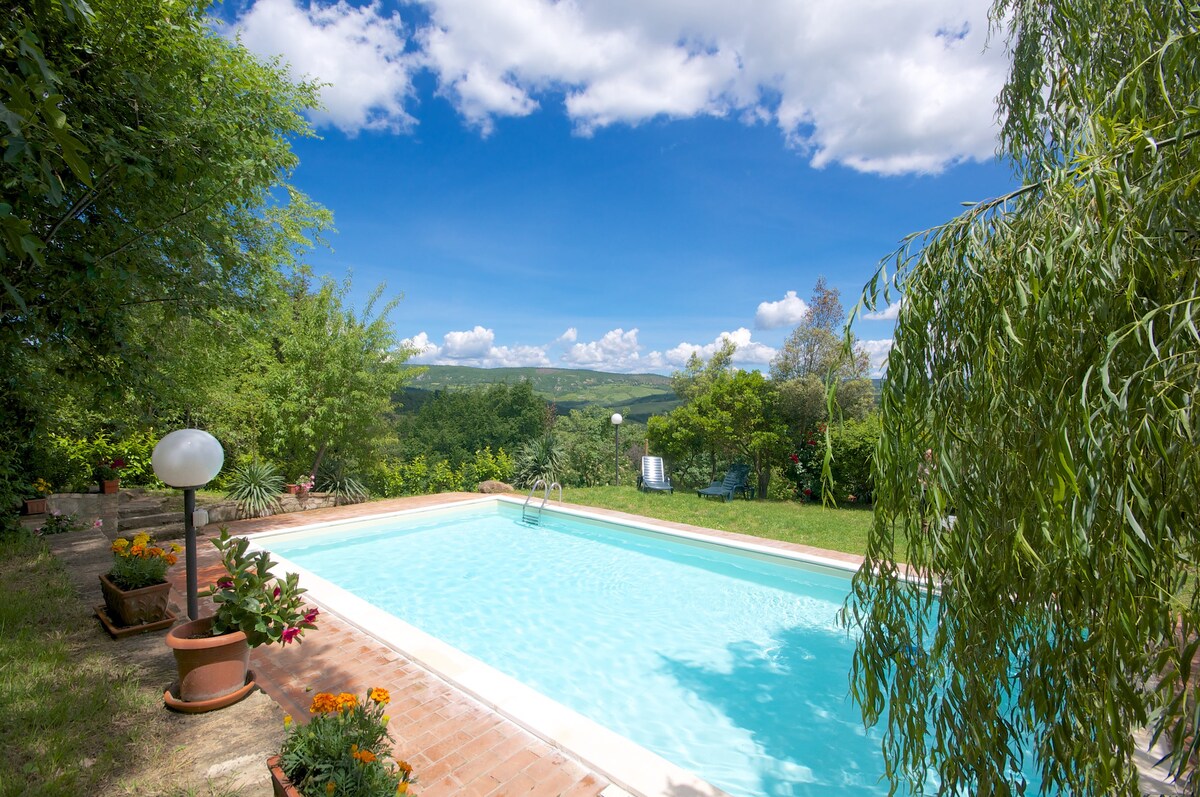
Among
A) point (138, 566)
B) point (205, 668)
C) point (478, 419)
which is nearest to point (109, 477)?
point (138, 566)

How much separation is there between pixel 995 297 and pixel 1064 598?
93 centimetres

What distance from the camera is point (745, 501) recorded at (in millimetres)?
12859

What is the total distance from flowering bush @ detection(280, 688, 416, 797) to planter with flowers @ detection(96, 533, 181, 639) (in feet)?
9.95

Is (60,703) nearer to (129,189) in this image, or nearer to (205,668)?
(205,668)

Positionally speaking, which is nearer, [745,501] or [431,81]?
[431,81]

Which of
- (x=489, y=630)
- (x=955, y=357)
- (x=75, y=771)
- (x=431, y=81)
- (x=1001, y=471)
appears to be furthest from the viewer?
(x=431, y=81)

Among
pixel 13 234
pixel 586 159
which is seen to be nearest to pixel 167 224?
pixel 13 234

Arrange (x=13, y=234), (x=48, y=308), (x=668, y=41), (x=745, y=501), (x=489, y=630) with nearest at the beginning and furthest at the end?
(x=13, y=234)
(x=48, y=308)
(x=489, y=630)
(x=668, y=41)
(x=745, y=501)

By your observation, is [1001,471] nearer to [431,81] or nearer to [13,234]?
[13,234]

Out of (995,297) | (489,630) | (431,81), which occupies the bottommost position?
(489,630)

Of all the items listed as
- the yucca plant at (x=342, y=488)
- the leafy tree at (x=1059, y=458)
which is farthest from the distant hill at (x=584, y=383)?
the leafy tree at (x=1059, y=458)

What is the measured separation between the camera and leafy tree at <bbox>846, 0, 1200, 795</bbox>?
1.28 meters

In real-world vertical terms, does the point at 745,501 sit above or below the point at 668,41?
below

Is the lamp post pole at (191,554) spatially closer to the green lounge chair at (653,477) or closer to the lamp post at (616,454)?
the lamp post at (616,454)
